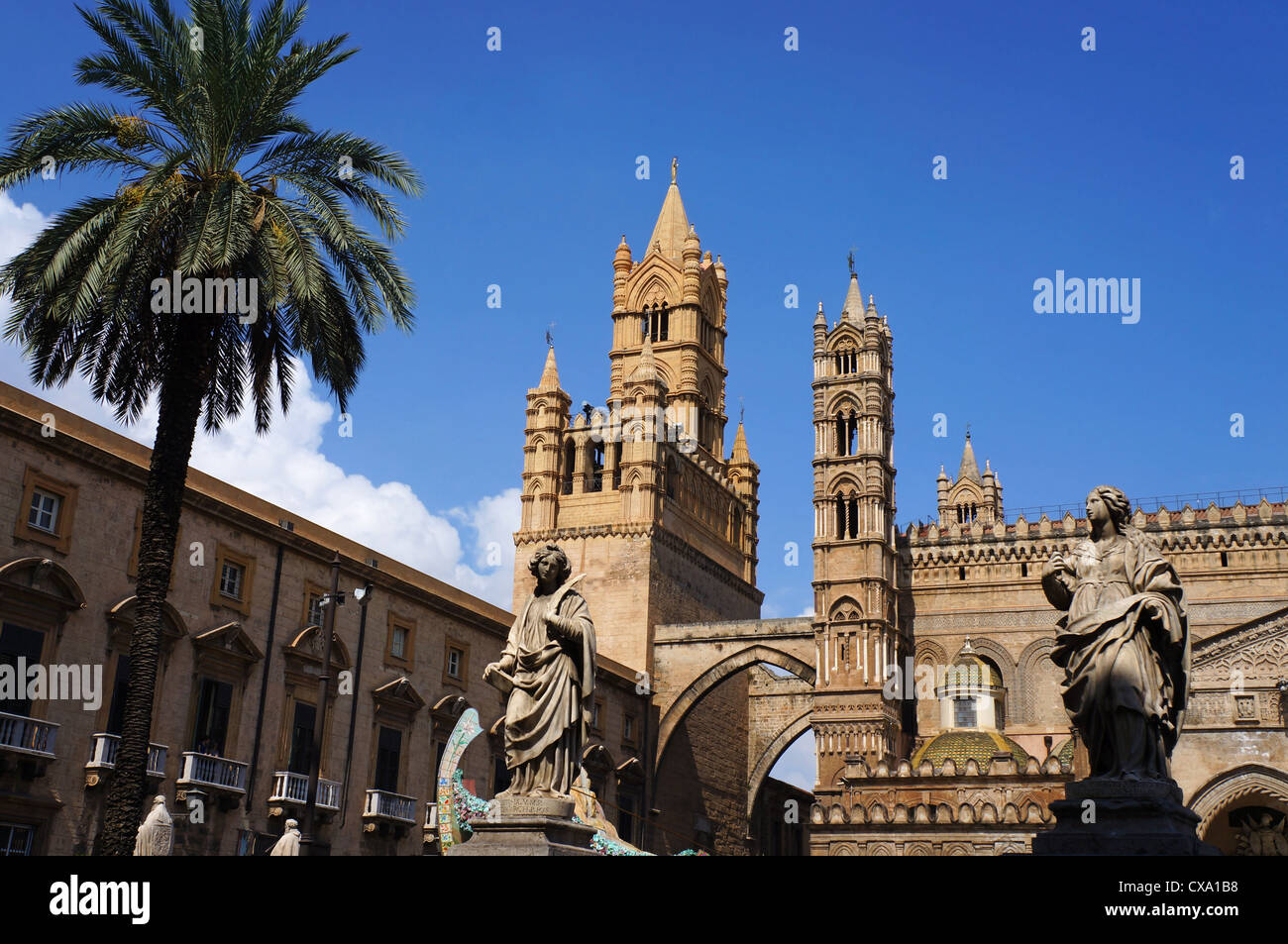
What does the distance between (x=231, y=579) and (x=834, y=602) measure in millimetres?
24290

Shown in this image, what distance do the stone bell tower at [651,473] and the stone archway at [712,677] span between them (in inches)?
87.8

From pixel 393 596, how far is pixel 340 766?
504 centimetres

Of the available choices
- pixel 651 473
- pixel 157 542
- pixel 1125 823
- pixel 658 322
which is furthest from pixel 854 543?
pixel 1125 823

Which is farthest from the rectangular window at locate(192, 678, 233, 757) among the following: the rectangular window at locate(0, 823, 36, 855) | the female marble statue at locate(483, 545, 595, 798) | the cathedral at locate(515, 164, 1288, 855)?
the female marble statue at locate(483, 545, 595, 798)

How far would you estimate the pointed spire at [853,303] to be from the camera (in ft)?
168

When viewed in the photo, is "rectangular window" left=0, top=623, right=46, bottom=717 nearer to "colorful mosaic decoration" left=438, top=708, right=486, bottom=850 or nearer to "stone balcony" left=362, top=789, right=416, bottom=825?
"colorful mosaic decoration" left=438, top=708, right=486, bottom=850

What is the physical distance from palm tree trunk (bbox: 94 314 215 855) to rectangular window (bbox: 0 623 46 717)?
8.93 meters

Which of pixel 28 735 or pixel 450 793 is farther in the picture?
pixel 450 793

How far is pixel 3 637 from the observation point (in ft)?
75.3

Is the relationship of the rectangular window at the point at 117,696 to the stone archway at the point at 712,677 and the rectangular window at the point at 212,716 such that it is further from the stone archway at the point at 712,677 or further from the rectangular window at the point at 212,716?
the stone archway at the point at 712,677

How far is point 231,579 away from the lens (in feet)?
94.7

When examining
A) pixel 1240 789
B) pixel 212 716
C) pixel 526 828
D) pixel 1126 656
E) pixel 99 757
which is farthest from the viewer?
pixel 1240 789

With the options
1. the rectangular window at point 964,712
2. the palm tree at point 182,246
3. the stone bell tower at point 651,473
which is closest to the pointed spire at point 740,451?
the stone bell tower at point 651,473

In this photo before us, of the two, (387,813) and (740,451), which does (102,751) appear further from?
(740,451)
